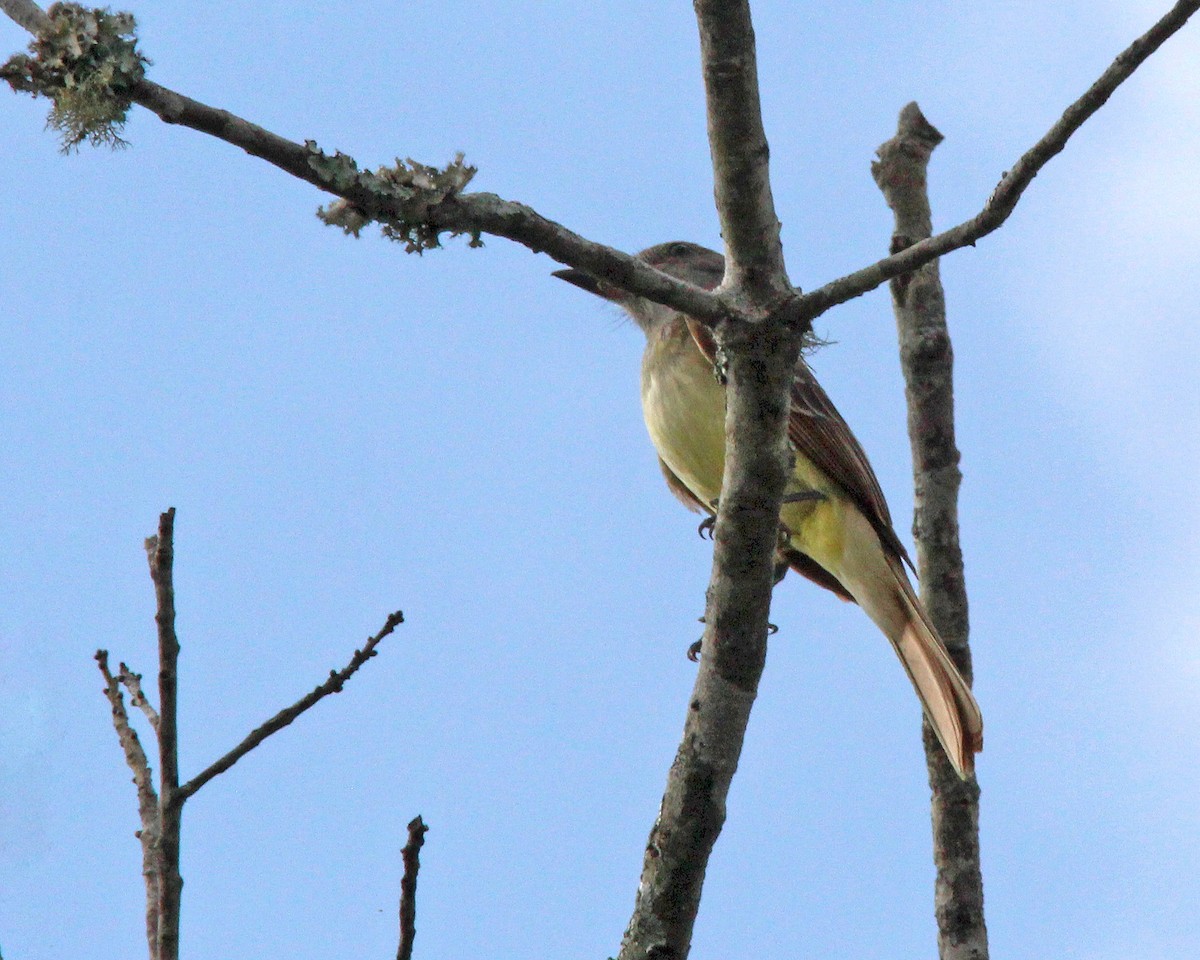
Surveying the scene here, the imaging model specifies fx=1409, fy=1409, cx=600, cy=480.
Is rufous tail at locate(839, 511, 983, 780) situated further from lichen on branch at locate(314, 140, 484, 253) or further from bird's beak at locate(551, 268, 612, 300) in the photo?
lichen on branch at locate(314, 140, 484, 253)

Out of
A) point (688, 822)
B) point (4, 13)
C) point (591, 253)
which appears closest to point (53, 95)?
point (4, 13)

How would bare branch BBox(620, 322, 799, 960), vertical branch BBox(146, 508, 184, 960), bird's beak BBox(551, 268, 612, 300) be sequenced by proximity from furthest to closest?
bird's beak BBox(551, 268, 612, 300) → bare branch BBox(620, 322, 799, 960) → vertical branch BBox(146, 508, 184, 960)

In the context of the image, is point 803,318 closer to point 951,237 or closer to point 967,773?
point 951,237

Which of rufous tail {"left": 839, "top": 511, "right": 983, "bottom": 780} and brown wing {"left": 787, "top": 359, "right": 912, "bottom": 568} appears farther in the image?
brown wing {"left": 787, "top": 359, "right": 912, "bottom": 568}

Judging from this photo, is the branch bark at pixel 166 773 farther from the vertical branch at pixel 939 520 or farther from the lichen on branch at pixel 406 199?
the vertical branch at pixel 939 520

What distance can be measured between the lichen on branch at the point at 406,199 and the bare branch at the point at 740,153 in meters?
0.65

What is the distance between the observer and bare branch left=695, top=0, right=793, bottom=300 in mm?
3277

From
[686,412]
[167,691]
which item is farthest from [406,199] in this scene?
[686,412]

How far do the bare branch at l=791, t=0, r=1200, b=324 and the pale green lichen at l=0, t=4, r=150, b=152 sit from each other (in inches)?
64.2

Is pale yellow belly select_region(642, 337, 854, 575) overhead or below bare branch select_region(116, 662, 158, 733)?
overhead

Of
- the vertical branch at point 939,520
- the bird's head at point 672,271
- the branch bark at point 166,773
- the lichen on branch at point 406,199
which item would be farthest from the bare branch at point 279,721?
the bird's head at point 672,271

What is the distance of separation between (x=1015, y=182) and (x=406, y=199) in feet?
4.25

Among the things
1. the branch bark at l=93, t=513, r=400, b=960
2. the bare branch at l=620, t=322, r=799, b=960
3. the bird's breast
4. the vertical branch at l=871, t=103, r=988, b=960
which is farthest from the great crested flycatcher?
the branch bark at l=93, t=513, r=400, b=960

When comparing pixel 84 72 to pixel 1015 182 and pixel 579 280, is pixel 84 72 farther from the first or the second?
pixel 579 280
